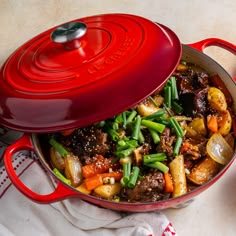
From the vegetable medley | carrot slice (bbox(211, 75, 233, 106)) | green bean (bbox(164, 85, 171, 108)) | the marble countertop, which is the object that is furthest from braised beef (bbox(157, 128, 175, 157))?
the marble countertop

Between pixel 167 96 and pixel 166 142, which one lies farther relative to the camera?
pixel 167 96

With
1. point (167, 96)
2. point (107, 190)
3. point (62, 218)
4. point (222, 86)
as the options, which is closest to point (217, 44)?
point (222, 86)

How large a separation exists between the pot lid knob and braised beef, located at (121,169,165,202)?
1.27 ft

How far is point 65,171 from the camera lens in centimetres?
125

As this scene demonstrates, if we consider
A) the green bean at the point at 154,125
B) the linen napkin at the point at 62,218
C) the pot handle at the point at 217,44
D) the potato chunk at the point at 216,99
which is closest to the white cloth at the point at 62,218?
the linen napkin at the point at 62,218

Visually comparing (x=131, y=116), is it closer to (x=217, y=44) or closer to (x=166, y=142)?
(x=166, y=142)

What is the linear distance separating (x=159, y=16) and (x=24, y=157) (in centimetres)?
81

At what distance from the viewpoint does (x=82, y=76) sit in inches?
45.7

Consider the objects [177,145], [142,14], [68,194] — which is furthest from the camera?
[142,14]

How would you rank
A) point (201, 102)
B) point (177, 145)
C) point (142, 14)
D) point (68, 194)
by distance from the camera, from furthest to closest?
point (142, 14) < point (201, 102) < point (177, 145) < point (68, 194)

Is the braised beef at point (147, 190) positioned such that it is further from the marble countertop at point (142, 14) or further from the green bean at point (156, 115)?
the marble countertop at point (142, 14)

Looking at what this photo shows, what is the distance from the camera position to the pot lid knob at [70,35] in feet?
3.85

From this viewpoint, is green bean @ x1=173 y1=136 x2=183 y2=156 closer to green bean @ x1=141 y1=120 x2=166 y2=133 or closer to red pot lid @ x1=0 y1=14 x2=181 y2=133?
green bean @ x1=141 y1=120 x2=166 y2=133

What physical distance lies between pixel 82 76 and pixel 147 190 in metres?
0.32
